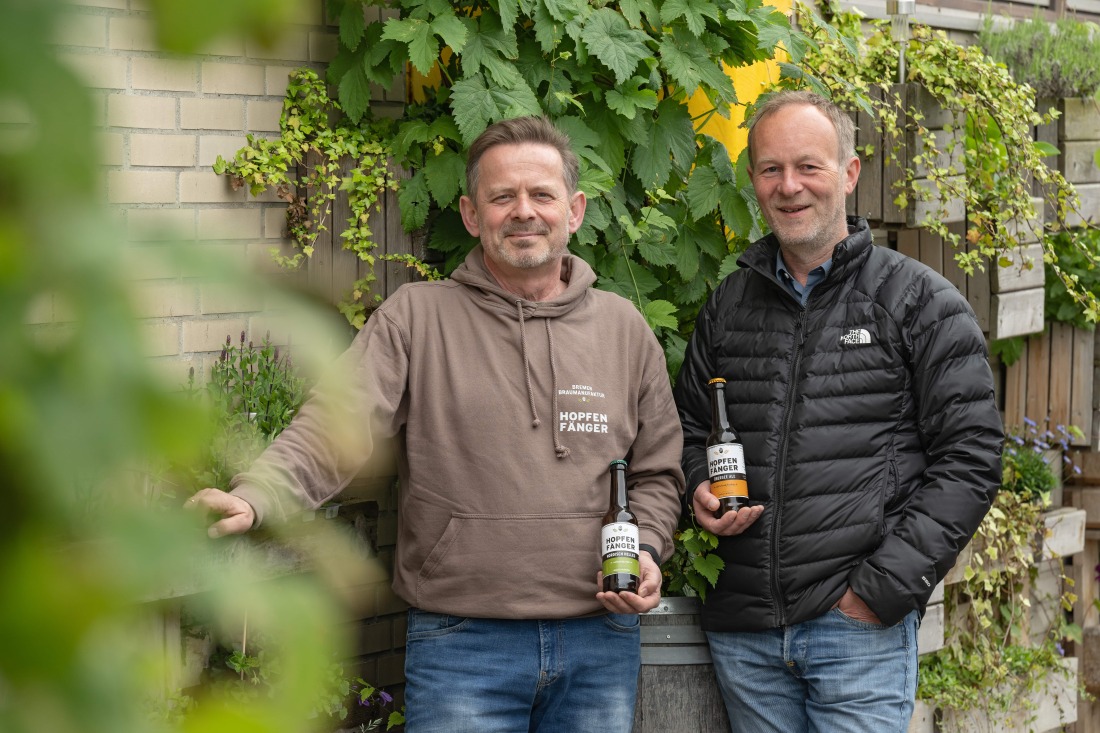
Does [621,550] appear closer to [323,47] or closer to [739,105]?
[323,47]

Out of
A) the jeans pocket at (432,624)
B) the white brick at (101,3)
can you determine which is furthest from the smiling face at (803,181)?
the white brick at (101,3)

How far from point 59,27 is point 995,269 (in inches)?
190

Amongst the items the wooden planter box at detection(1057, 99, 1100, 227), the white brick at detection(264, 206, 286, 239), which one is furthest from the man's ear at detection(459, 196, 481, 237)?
the wooden planter box at detection(1057, 99, 1100, 227)

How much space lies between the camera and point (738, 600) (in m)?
2.98

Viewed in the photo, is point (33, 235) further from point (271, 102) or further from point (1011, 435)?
point (1011, 435)

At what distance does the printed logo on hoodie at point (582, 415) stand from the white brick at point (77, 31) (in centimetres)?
248

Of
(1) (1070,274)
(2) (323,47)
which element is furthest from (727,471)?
(1) (1070,274)

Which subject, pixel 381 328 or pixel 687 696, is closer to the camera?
pixel 381 328

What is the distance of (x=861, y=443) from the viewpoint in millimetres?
2908

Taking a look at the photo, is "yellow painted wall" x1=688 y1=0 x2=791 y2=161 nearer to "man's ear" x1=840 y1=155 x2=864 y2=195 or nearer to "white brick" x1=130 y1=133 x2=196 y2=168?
"man's ear" x1=840 y1=155 x2=864 y2=195

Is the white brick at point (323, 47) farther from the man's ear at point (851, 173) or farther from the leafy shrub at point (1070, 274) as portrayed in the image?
the leafy shrub at point (1070, 274)

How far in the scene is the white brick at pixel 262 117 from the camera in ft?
11.5

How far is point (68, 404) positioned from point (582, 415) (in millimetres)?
2535

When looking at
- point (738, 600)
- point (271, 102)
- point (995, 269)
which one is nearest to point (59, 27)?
point (738, 600)
